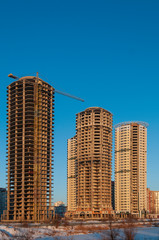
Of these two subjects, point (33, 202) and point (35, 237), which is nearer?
point (35, 237)

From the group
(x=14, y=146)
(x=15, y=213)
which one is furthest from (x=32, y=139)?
(x=15, y=213)

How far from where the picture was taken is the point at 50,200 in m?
199

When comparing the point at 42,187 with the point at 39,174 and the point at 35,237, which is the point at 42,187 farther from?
the point at 35,237

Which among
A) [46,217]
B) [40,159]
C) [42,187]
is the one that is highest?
[40,159]

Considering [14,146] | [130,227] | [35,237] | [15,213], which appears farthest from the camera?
[14,146]

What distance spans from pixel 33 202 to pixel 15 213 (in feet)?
34.6

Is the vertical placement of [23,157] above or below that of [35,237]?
above

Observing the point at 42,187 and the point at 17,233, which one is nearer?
the point at 17,233

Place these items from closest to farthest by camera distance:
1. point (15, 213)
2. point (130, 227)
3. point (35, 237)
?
point (130, 227)
point (35, 237)
point (15, 213)

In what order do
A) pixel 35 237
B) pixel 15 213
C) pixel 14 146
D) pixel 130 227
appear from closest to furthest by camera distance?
pixel 130 227, pixel 35 237, pixel 15 213, pixel 14 146

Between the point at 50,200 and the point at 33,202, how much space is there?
13022mm

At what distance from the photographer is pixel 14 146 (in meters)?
200

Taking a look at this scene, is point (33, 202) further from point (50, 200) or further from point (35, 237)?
point (35, 237)

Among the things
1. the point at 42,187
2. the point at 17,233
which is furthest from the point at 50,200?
the point at 17,233
